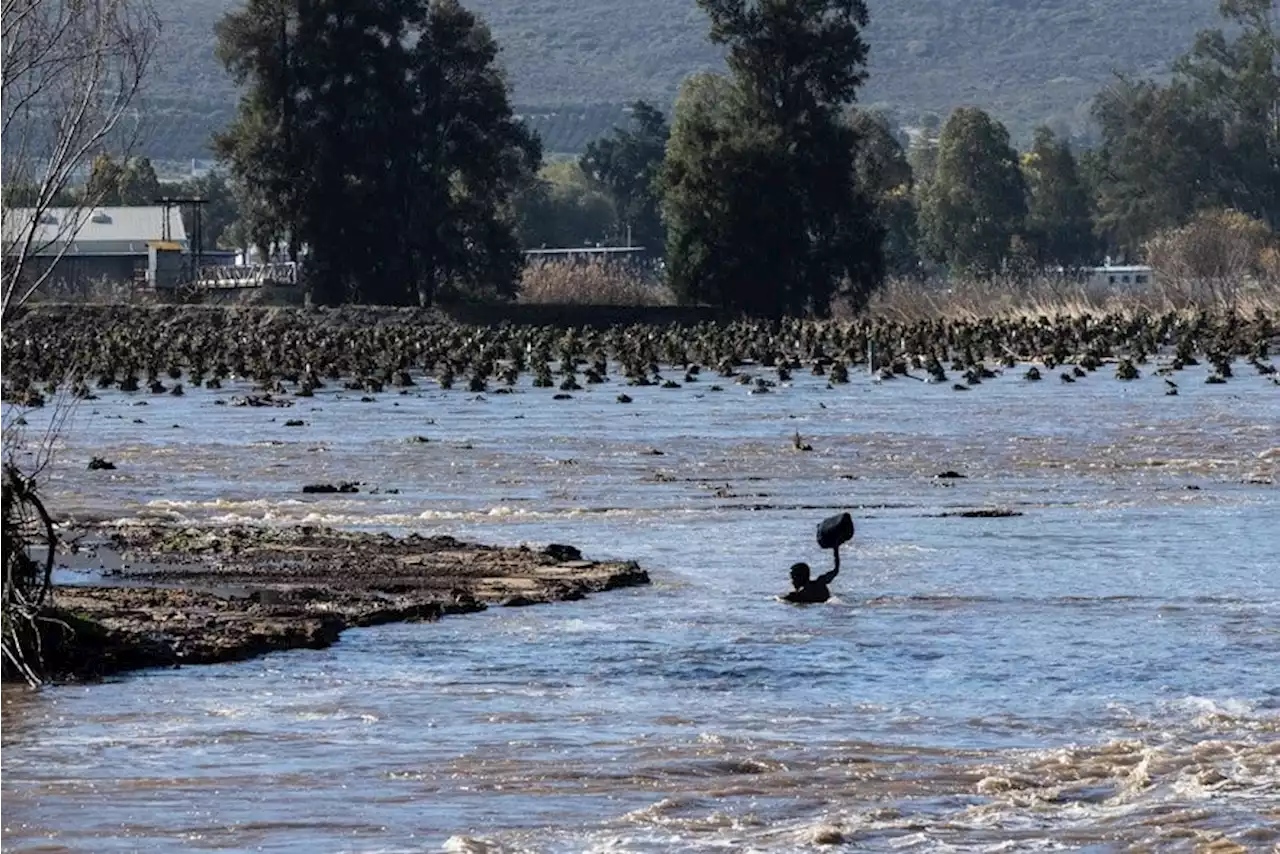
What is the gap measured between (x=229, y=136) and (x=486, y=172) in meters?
6.95

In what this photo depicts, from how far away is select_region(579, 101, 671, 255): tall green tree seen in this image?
14925cm

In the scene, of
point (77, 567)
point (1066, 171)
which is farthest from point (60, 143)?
point (1066, 171)

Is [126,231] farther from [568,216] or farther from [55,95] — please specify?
[55,95]

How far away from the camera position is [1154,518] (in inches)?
860

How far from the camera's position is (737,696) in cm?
1304

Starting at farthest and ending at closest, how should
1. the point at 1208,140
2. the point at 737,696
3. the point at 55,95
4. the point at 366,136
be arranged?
the point at 1208,140, the point at 366,136, the point at 737,696, the point at 55,95

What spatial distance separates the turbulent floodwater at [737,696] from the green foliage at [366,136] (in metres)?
47.0

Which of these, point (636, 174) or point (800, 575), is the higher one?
point (636, 174)

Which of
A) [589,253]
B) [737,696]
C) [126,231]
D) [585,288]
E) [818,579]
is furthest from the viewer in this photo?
[589,253]

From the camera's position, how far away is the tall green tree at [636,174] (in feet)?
490

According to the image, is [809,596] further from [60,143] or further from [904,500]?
[904,500]

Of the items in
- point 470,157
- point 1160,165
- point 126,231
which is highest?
point 1160,165

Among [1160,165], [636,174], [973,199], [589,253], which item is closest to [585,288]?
[589,253]

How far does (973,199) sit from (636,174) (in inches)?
1565
